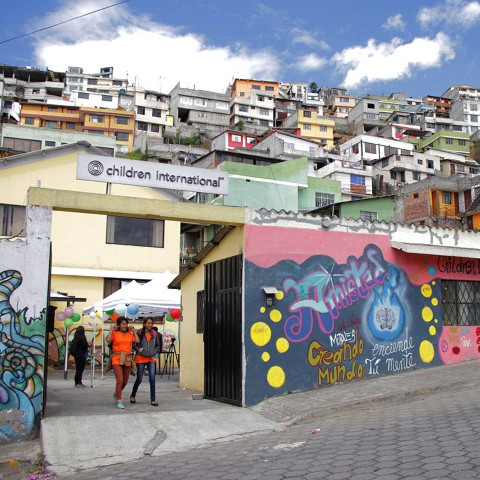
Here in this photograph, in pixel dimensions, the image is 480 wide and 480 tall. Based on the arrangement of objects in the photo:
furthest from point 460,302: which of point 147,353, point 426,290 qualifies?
point 147,353

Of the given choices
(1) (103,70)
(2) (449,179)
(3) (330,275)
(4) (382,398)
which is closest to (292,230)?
(3) (330,275)

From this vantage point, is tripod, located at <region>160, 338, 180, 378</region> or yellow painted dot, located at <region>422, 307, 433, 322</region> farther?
tripod, located at <region>160, 338, 180, 378</region>

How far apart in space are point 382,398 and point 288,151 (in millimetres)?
51288

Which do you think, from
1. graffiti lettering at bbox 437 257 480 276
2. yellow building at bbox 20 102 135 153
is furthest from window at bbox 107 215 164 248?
yellow building at bbox 20 102 135 153

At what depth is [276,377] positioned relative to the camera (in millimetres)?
10000

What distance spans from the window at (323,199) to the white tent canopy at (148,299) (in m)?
29.7

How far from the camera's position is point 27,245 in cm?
852

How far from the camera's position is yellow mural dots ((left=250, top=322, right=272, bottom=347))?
9898 millimetres

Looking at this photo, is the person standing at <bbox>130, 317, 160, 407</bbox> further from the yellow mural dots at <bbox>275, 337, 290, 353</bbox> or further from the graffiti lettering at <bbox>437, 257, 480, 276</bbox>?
the graffiti lettering at <bbox>437, 257, 480, 276</bbox>

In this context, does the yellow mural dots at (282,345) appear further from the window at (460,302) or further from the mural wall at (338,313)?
the window at (460,302)

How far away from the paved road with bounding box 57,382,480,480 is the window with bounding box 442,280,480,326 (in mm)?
3931

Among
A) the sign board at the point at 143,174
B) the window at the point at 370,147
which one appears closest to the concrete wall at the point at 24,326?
the sign board at the point at 143,174

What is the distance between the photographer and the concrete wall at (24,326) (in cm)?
808

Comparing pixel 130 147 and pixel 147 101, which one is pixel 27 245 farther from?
pixel 147 101
